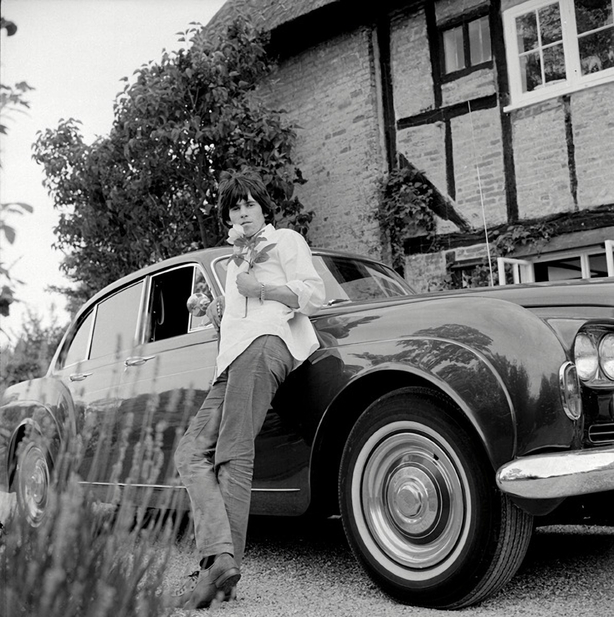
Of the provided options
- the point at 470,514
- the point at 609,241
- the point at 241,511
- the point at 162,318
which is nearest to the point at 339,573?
the point at 241,511

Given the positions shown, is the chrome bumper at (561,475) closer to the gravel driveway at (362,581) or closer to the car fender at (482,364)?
the car fender at (482,364)

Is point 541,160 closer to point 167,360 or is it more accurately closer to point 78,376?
point 78,376

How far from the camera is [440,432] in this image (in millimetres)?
2930

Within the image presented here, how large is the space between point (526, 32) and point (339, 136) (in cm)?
297

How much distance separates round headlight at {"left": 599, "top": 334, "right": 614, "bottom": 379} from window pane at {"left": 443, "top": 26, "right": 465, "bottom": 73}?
809cm

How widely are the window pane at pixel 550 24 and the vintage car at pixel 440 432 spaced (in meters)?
7.06

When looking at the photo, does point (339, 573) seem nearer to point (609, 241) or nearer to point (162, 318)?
point (162, 318)

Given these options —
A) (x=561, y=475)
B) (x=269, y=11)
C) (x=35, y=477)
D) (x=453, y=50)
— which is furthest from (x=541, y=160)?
(x=561, y=475)

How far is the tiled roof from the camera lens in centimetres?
1107

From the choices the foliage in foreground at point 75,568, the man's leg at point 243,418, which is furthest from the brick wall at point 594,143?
the foliage in foreground at point 75,568

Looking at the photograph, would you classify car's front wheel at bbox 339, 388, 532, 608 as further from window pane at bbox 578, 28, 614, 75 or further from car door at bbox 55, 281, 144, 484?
window pane at bbox 578, 28, 614, 75

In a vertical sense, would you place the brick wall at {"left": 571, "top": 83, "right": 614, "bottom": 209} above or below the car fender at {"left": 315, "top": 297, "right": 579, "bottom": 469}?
above

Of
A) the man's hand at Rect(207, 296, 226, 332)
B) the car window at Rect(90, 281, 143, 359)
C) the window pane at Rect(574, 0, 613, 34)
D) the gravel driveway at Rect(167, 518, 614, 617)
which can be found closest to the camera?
the gravel driveway at Rect(167, 518, 614, 617)

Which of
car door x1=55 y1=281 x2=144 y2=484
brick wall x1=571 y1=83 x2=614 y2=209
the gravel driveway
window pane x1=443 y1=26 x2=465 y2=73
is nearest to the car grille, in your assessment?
the gravel driveway
